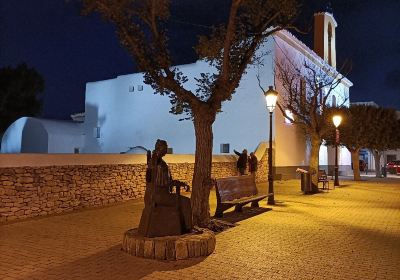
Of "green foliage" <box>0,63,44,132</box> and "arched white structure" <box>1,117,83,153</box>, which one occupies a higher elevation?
"green foliage" <box>0,63,44,132</box>

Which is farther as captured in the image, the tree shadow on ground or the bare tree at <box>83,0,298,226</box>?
the bare tree at <box>83,0,298,226</box>

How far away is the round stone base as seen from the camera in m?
6.54

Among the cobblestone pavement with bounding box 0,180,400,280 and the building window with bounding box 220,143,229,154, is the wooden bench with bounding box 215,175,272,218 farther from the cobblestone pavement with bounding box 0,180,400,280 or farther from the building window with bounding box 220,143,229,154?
the building window with bounding box 220,143,229,154

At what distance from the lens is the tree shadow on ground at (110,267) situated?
5691 millimetres

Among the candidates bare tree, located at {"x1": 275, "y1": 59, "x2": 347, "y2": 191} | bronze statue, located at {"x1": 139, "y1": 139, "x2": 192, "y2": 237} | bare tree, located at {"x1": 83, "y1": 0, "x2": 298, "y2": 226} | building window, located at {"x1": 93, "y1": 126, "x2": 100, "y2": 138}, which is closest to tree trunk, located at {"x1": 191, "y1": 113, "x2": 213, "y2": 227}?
bare tree, located at {"x1": 83, "y1": 0, "x2": 298, "y2": 226}

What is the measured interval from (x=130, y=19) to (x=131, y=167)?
628 centimetres

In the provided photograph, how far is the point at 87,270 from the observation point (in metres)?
5.95

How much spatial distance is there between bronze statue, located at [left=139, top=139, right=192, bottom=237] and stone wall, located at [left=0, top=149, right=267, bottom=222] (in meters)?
4.44

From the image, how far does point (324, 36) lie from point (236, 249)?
2913 cm

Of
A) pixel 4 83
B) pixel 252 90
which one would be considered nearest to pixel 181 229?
pixel 252 90

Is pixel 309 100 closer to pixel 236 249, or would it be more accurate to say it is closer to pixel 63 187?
pixel 63 187

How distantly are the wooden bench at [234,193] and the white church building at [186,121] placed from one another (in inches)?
495

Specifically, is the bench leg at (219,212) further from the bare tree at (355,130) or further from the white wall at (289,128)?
the bare tree at (355,130)

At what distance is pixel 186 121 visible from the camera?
1103 inches
